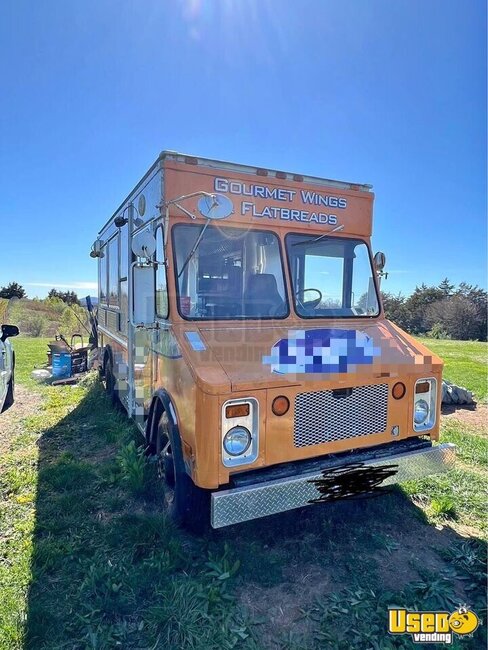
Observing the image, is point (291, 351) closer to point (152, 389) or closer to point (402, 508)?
point (152, 389)

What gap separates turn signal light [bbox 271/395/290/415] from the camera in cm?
284

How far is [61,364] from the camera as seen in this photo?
9328mm

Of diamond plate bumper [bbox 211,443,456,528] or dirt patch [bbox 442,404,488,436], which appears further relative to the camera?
dirt patch [bbox 442,404,488,436]

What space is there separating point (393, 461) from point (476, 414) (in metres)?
4.72

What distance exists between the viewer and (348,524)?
137 inches

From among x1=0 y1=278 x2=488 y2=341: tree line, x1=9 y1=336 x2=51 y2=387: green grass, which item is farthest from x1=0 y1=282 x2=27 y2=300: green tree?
x1=9 y1=336 x2=51 y2=387: green grass

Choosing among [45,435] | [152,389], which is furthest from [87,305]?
[152,389]

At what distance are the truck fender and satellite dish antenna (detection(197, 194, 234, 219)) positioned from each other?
1492 mm

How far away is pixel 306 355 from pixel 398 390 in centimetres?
84

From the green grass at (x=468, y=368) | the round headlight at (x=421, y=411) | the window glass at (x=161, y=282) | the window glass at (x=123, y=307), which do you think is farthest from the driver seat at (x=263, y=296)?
the green grass at (x=468, y=368)

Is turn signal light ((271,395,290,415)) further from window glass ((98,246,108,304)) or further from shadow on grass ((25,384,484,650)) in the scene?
window glass ((98,246,108,304))

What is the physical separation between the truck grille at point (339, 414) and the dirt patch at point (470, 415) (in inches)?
145

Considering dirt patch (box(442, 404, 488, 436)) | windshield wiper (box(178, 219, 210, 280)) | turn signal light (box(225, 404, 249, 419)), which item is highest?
windshield wiper (box(178, 219, 210, 280))

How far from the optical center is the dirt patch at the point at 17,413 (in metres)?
5.62
